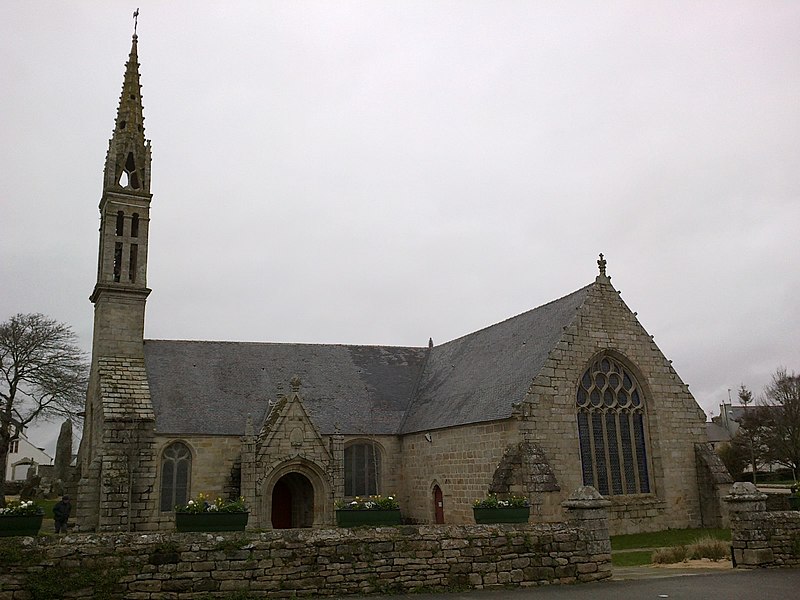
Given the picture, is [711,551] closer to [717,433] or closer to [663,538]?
[663,538]

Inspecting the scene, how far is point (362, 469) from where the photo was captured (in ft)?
90.8

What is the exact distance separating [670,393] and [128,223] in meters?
22.6

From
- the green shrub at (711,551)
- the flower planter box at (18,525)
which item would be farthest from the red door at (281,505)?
the green shrub at (711,551)

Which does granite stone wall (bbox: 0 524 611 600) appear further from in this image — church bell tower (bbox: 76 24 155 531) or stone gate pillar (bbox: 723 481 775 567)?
church bell tower (bbox: 76 24 155 531)

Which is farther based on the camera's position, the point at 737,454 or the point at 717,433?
the point at 717,433

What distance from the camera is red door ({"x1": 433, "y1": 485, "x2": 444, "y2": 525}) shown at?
24766 millimetres

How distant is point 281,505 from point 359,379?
6494 millimetres

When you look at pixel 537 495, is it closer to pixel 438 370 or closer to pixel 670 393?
pixel 670 393

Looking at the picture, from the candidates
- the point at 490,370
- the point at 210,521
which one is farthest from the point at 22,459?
the point at 210,521

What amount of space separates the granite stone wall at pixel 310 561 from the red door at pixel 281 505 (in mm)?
15942

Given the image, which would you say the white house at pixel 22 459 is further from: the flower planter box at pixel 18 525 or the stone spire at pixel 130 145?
the flower planter box at pixel 18 525

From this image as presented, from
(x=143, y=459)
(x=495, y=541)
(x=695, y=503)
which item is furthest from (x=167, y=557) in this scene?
(x=695, y=503)

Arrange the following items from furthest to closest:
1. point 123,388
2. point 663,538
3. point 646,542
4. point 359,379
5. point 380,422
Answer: point 359,379
point 380,422
point 123,388
point 663,538
point 646,542

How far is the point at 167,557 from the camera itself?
1062 centimetres
